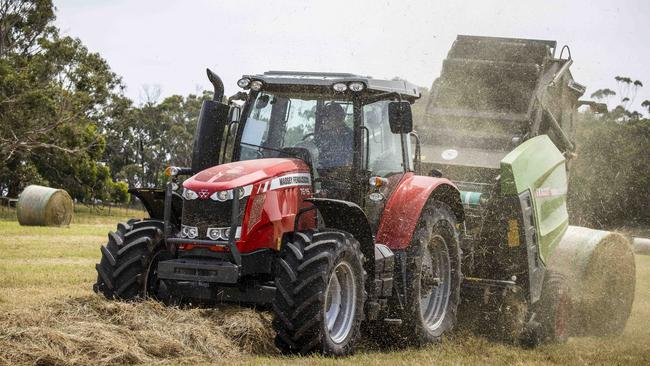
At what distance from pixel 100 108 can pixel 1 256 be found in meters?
27.5

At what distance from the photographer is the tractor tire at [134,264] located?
7.41 metres

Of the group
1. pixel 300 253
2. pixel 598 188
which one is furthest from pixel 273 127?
pixel 598 188

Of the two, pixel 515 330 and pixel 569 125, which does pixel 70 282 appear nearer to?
pixel 515 330

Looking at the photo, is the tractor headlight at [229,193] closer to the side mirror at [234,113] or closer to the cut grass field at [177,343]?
the cut grass field at [177,343]

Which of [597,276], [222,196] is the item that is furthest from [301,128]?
[597,276]

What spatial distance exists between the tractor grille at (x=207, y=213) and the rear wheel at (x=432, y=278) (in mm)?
1888

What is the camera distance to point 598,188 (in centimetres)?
1495

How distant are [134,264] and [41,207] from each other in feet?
80.0

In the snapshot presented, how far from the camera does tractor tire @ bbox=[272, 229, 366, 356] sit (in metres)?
6.57

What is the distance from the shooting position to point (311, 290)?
21.6ft

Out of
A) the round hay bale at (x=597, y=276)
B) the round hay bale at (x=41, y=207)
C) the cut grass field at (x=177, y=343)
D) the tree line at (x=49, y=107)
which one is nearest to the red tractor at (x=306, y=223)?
the cut grass field at (x=177, y=343)

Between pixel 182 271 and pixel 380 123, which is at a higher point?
pixel 380 123

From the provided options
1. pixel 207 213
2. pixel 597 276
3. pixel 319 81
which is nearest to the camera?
pixel 207 213

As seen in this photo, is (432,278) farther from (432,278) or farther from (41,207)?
(41,207)
